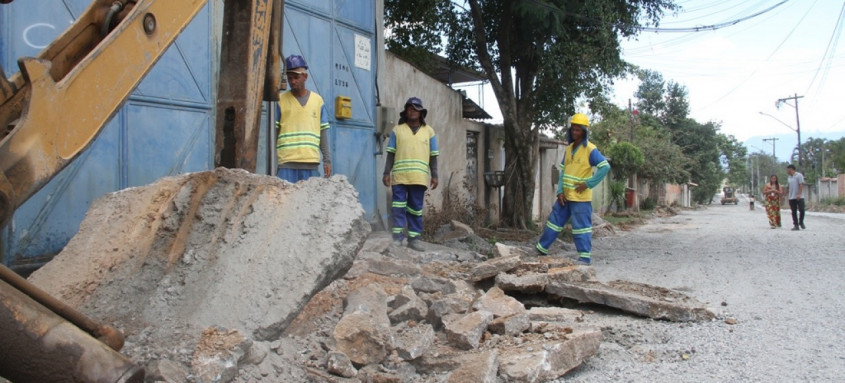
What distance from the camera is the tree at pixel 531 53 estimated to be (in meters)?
11.6

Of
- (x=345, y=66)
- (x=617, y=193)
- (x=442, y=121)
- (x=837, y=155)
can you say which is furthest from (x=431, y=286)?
(x=837, y=155)

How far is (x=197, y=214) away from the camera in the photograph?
3.61m

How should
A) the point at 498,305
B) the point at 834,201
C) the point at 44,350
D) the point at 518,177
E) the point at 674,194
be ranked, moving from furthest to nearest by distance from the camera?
the point at 674,194, the point at 834,201, the point at 518,177, the point at 498,305, the point at 44,350

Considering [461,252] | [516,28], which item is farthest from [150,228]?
[516,28]

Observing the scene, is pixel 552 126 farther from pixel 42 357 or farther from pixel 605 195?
pixel 42 357

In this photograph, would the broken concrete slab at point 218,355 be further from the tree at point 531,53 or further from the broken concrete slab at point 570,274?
the tree at point 531,53

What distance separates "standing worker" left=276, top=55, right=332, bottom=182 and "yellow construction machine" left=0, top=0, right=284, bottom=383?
256 centimetres

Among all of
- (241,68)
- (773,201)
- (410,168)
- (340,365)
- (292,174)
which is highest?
(241,68)

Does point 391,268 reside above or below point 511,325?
above

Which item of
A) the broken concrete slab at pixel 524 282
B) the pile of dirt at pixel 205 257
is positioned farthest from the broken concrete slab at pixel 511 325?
the pile of dirt at pixel 205 257

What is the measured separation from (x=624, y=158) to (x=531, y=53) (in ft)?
47.1

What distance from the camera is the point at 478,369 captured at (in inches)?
124

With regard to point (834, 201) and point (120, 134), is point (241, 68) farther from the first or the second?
point (834, 201)

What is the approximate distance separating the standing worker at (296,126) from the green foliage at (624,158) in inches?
852
